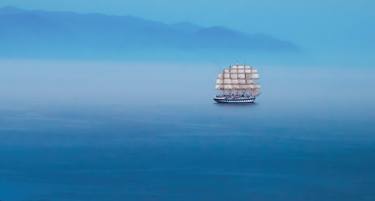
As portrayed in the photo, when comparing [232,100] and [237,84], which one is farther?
[237,84]

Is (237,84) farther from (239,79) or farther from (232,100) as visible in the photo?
(239,79)

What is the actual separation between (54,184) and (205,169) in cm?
132

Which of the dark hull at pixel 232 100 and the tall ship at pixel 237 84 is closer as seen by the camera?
the tall ship at pixel 237 84

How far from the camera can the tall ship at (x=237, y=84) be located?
28.7ft

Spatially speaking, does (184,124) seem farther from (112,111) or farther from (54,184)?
(54,184)

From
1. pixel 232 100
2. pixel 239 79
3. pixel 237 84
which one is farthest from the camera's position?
pixel 237 84

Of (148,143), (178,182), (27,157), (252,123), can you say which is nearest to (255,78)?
(252,123)

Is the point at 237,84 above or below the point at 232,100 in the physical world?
above

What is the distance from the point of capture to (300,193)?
279 inches

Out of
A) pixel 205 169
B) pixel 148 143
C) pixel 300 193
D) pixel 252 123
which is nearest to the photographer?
pixel 300 193

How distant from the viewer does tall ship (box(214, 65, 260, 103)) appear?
28.7 ft

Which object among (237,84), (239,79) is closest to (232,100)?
(237,84)

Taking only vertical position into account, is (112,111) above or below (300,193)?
above

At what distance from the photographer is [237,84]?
1011cm
